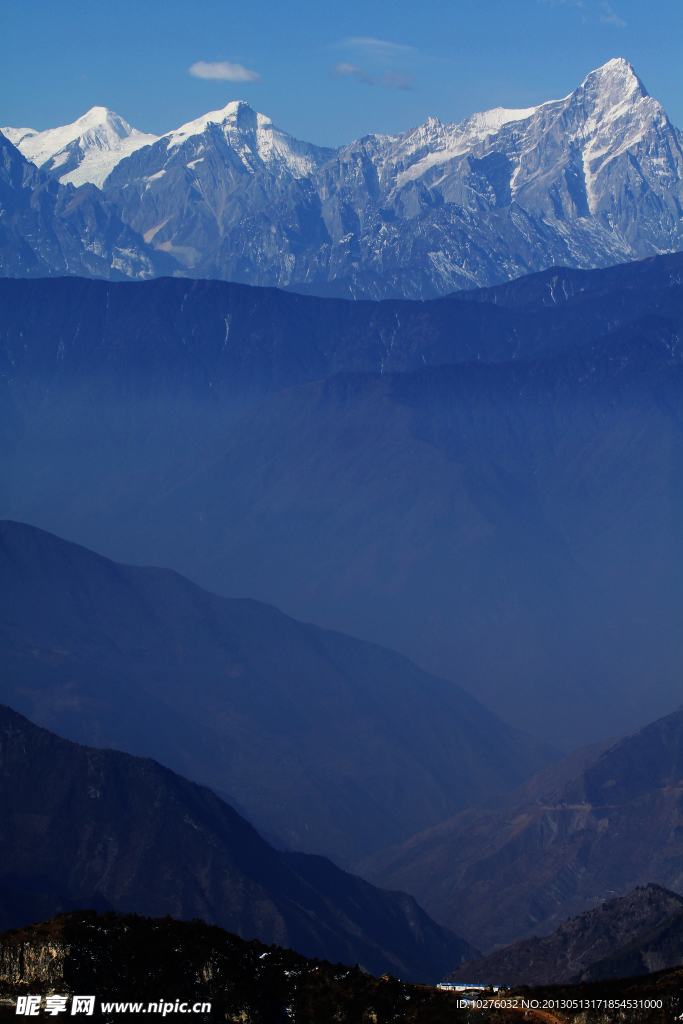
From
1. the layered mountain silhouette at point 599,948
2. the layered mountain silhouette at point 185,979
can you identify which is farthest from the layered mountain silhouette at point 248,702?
the layered mountain silhouette at point 185,979

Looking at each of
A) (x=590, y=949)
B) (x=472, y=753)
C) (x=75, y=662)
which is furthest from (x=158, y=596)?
(x=590, y=949)

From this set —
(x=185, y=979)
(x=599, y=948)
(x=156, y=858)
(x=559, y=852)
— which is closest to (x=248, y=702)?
(x=559, y=852)

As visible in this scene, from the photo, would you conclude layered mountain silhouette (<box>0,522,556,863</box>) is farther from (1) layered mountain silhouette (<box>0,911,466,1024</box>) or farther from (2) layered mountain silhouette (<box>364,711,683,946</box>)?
(1) layered mountain silhouette (<box>0,911,466,1024</box>)

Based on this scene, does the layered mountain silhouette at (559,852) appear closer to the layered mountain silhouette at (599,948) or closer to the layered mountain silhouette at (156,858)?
the layered mountain silhouette at (156,858)

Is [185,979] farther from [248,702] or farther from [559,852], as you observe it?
[248,702]

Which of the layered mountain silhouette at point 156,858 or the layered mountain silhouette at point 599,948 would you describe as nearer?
the layered mountain silhouette at point 599,948

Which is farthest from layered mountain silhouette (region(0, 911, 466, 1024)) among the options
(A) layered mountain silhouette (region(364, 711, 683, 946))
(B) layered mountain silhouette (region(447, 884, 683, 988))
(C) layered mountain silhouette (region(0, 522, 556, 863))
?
(C) layered mountain silhouette (region(0, 522, 556, 863))
